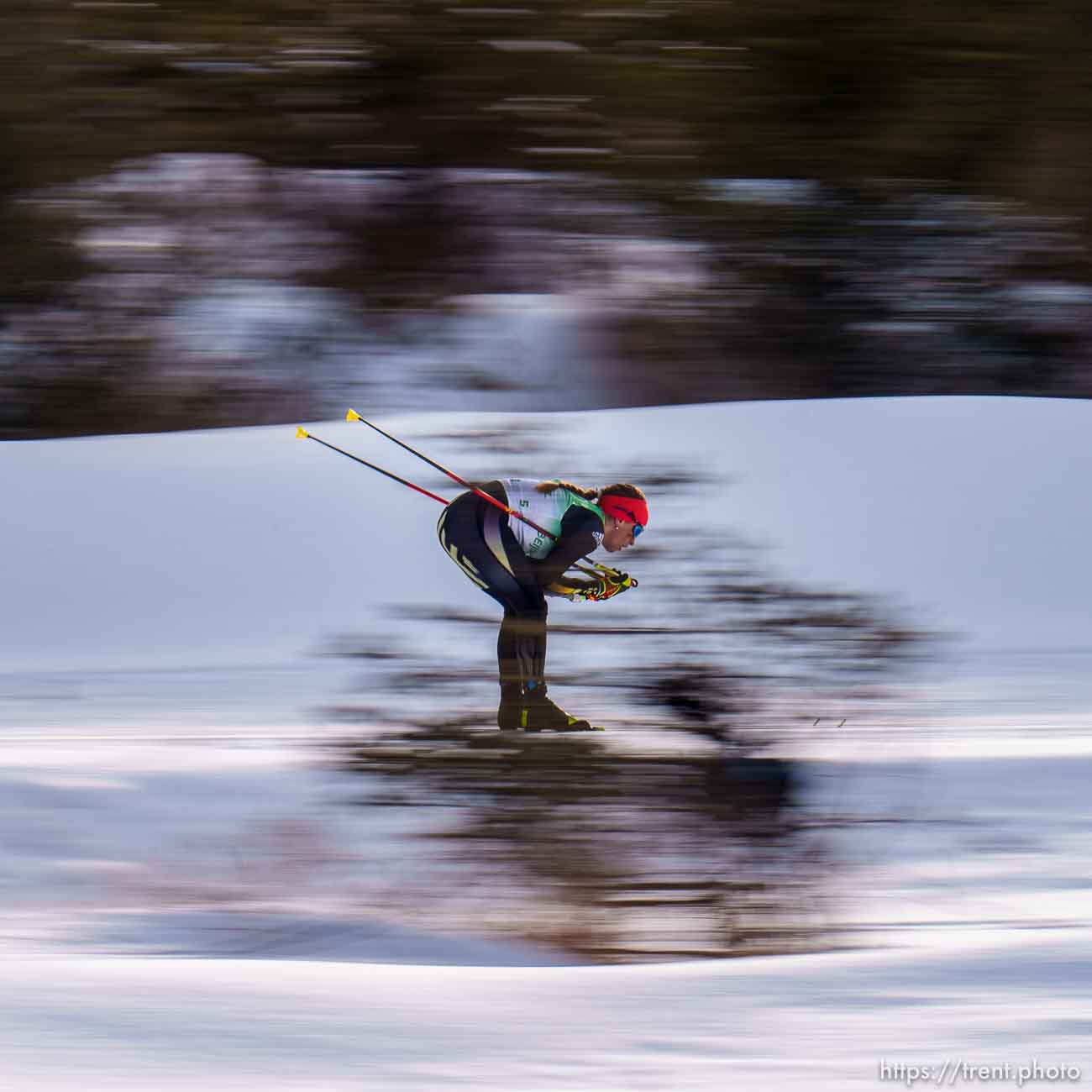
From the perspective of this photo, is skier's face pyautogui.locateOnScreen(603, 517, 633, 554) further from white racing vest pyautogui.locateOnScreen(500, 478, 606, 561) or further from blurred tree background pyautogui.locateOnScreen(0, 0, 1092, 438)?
blurred tree background pyautogui.locateOnScreen(0, 0, 1092, 438)

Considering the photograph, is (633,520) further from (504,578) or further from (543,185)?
(543,185)

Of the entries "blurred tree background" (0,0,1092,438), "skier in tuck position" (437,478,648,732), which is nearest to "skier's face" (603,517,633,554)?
"skier in tuck position" (437,478,648,732)

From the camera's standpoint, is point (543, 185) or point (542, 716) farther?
point (543, 185)

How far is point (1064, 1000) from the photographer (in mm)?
2570

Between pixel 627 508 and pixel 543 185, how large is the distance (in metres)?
1.06

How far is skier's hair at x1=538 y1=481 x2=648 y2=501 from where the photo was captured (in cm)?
352

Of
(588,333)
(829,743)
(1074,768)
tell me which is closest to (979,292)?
(588,333)

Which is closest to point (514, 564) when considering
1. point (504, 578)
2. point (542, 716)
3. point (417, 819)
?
point (504, 578)

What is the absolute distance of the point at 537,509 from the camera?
356cm

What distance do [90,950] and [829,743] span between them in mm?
1730

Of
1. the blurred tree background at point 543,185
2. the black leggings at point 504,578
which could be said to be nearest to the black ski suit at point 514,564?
the black leggings at point 504,578

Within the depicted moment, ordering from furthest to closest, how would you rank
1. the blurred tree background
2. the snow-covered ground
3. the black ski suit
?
the blurred tree background
the black ski suit
the snow-covered ground

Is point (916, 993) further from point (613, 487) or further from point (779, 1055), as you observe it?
point (613, 487)

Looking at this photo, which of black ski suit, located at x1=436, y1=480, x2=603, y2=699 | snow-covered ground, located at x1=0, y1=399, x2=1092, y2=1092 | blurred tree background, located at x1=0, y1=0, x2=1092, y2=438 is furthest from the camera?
blurred tree background, located at x1=0, y1=0, x2=1092, y2=438
